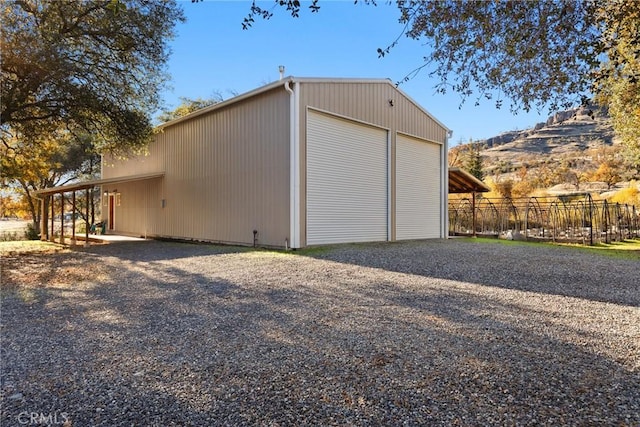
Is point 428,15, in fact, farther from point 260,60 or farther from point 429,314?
point 260,60

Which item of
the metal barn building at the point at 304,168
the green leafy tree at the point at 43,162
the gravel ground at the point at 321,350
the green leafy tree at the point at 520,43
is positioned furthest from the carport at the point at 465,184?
the green leafy tree at the point at 43,162

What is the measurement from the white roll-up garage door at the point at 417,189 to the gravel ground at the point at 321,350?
6.96 m

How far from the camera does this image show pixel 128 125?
11.3 m

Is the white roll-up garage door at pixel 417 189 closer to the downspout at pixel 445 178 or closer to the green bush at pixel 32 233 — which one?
A: the downspout at pixel 445 178

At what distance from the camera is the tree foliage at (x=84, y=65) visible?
7.98m

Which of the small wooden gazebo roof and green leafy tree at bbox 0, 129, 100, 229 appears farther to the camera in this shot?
the small wooden gazebo roof

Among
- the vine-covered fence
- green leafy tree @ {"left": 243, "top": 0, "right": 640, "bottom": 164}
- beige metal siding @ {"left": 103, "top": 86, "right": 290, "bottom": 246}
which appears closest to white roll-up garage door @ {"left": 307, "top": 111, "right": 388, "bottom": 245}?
beige metal siding @ {"left": 103, "top": 86, "right": 290, "bottom": 246}

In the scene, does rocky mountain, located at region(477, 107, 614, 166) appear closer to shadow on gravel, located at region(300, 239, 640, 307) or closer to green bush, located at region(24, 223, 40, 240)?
shadow on gravel, located at region(300, 239, 640, 307)

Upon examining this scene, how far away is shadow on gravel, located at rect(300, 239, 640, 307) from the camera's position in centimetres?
604

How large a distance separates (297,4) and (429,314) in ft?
11.7

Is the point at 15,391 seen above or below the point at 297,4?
below

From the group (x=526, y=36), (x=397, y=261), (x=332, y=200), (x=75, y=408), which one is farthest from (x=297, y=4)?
(x=332, y=200)

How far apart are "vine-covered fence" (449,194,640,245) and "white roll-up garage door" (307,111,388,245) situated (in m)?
7.03

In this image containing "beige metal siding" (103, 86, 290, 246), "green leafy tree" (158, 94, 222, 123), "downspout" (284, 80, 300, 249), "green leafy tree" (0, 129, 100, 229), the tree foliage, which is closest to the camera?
the tree foliage
